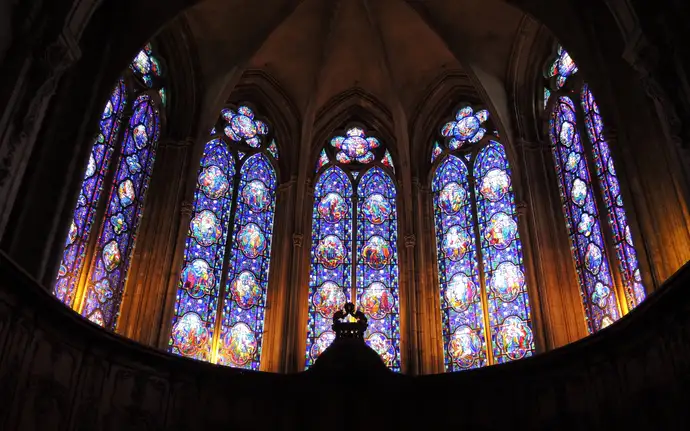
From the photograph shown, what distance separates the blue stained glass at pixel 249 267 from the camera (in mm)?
13141

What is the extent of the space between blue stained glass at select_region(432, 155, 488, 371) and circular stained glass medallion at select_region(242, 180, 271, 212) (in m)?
3.78

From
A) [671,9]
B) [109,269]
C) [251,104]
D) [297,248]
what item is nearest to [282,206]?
[297,248]

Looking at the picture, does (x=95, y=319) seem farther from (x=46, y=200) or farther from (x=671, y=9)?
(x=671, y=9)

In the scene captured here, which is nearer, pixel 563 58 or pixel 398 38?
pixel 563 58

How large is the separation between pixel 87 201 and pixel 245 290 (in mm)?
3650

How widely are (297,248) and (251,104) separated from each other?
4.01 m

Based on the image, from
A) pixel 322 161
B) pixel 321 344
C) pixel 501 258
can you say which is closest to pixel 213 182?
pixel 322 161

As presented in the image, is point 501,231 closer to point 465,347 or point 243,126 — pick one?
point 465,347

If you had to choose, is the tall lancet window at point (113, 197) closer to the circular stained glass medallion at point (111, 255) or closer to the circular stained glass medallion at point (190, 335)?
the circular stained glass medallion at point (111, 255)

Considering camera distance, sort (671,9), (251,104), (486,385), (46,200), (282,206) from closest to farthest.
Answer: (671,9), (46,200), (486,385), (282,206), (251,104)

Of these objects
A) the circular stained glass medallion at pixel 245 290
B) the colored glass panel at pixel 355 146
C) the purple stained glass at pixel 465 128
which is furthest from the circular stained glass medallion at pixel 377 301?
the purple stained glass at pixel 465 128

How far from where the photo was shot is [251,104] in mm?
16297

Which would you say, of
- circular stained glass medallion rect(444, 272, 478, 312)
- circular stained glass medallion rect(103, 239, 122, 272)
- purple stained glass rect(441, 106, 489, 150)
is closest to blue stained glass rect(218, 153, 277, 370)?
circular stained glass medallion rect(103, 239, 122, 272)

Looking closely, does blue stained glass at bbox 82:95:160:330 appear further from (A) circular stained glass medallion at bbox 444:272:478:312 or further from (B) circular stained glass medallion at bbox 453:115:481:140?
(B) circular stained glass medallion at bbox 453:115:481:140
